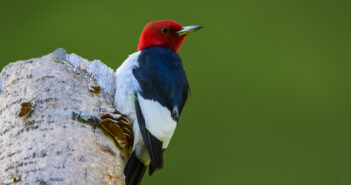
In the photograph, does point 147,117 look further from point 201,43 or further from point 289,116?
point 289,116

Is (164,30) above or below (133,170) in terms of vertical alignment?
above

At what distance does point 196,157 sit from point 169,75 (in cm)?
113

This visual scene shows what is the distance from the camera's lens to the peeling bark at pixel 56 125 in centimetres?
129

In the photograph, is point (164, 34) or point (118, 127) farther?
point (164, 34)

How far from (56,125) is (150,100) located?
0.51 m

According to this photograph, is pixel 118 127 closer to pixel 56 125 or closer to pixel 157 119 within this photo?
pixel 56 125

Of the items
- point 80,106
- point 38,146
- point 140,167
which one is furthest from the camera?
point 140,167

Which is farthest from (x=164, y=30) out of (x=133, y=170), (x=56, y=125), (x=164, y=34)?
(x=56, y=125)

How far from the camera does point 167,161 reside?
3057 mm

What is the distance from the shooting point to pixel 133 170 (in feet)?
5.56

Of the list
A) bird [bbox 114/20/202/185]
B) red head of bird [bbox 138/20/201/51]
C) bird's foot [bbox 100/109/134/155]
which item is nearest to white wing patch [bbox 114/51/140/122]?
bird [bbox 114/20/202/185]

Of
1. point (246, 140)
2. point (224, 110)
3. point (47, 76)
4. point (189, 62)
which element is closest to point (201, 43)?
point (189, 62)

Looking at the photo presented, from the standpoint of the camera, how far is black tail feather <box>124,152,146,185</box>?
166 cm

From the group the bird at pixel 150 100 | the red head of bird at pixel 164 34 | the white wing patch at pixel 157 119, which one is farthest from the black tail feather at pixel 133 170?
the red head of bird at pixel 164 34
